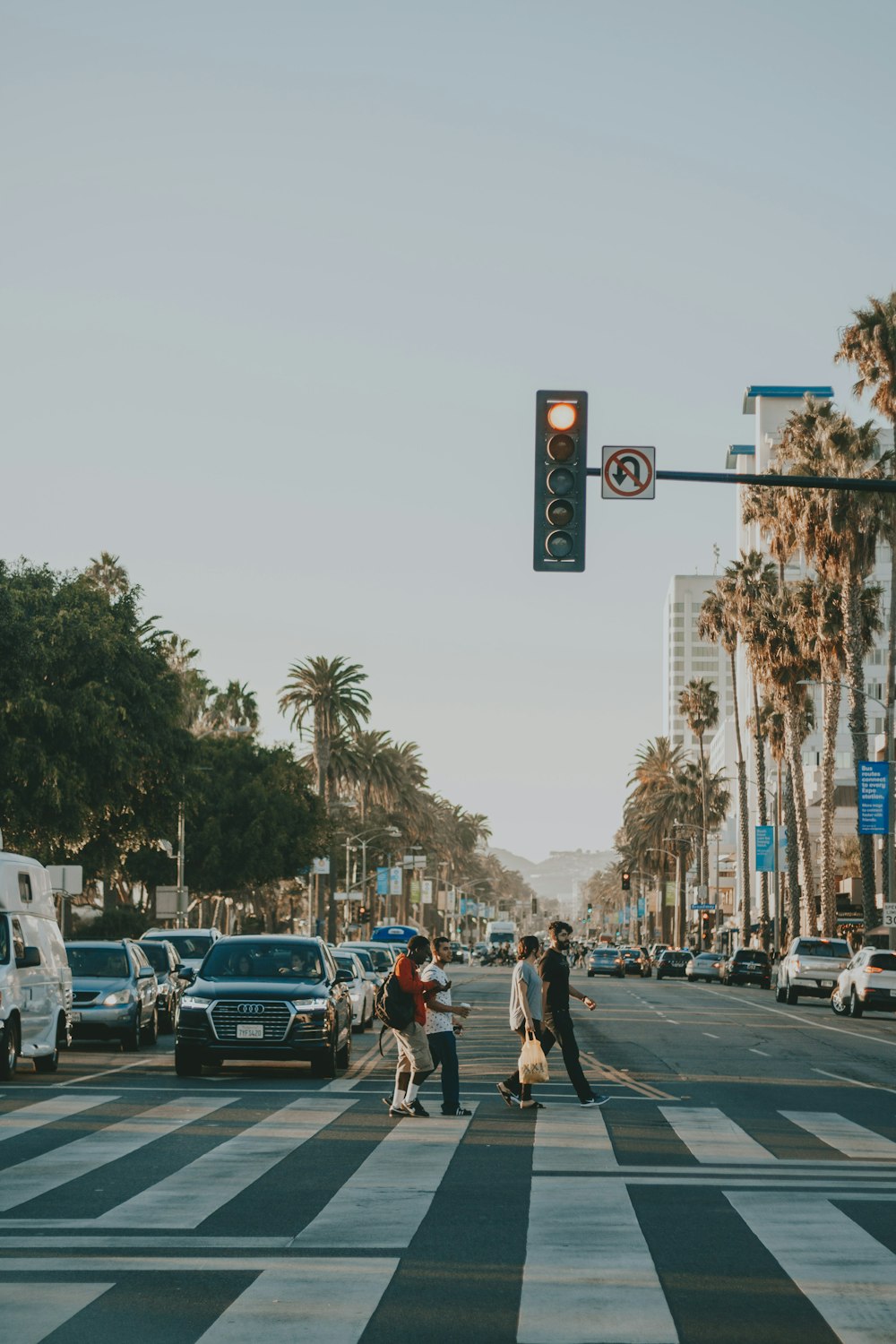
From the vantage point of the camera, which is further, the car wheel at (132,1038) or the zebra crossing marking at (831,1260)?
the car wheel at (132,1038)

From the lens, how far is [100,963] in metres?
27.4

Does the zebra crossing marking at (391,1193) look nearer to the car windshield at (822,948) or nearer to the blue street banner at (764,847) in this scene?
the car windshield at (822,948)

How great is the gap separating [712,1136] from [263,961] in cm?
845

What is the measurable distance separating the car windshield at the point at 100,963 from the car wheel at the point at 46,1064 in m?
5.05

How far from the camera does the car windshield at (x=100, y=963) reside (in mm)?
27156

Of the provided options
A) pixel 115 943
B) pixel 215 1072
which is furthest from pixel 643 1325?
pixel 115 943

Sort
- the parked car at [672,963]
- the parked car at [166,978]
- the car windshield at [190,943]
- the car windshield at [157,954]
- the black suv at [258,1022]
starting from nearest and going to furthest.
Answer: the black suv at [258,1022] → the parked car at [166,978] → the car windshield at [157,954] → the car windshield at [190,943] → the parked car at [672,963]

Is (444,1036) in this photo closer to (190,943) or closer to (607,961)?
(190,943)

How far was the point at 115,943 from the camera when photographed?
90.8ft

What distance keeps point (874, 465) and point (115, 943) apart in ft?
107

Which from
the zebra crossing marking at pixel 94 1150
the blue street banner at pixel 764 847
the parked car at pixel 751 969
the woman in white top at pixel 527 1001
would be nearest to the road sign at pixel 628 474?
the woman in white top at pixel 527 1001

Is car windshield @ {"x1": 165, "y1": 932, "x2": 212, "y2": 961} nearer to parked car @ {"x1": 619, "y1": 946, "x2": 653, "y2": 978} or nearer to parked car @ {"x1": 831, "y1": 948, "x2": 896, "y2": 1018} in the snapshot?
parked car @ {"x1": 831, "y1": 948, "x2": 896, "y2": 1018}

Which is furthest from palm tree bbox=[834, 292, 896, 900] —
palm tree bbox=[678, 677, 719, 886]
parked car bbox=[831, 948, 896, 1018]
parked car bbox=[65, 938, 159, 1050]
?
palm tree bbox=[678, 677, 719, 886]

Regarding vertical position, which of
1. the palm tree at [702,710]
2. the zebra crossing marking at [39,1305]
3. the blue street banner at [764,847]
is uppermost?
the palm tree at [702,710]
